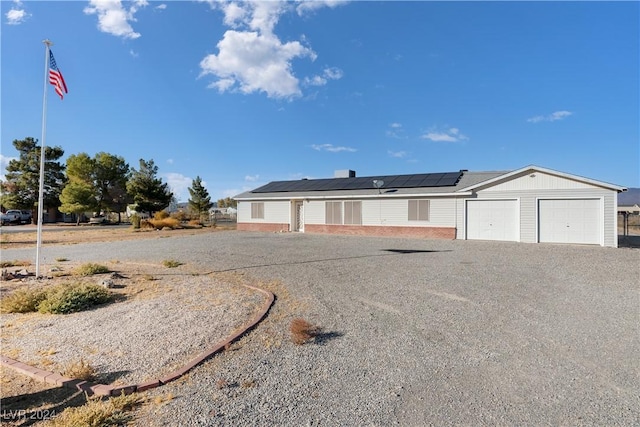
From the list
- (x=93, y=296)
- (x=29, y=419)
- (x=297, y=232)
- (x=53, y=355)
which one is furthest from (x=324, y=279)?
(x=297, y=232)

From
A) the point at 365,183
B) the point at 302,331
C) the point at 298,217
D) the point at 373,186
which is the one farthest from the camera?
the point at 298,217

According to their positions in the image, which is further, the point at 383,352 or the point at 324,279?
the point at 324,279

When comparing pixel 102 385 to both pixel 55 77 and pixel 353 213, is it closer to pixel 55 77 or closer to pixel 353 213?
pixel 55 77

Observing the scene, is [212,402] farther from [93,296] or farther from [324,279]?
[324,279]

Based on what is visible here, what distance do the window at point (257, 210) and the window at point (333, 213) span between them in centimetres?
563

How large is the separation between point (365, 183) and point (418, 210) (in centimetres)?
559

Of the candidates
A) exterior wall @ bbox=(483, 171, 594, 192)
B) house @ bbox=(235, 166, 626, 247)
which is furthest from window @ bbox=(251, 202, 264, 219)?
exterior wall @ bbox=(483, 171, 594, 192)

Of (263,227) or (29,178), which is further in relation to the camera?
(29,178)

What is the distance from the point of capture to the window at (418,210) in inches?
758

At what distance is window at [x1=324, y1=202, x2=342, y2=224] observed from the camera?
2244 cm

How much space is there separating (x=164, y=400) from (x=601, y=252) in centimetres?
1547

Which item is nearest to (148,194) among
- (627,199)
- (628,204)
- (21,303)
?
(21,303)

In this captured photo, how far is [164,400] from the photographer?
3141 millimetres

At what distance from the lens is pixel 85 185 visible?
1500 inches
